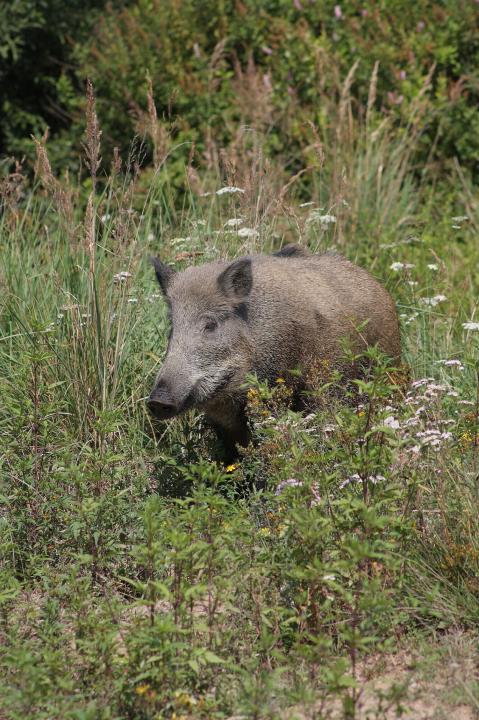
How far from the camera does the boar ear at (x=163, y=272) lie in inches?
235

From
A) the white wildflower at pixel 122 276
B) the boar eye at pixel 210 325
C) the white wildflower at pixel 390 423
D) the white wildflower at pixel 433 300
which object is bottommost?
the white wildflower at pixel 433 300

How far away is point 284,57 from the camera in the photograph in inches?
442

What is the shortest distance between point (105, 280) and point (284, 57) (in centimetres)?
586

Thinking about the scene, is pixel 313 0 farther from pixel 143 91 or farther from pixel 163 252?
pixel 163 252

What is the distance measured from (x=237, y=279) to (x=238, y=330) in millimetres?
285

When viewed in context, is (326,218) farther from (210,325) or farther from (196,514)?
(196,514)

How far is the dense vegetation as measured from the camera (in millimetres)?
3699

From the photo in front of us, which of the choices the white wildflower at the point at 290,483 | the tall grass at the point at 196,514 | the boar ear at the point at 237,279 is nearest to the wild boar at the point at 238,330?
the boar ear at the point at 237,279

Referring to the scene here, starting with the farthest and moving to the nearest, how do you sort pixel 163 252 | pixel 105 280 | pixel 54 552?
1. pixel 163 252
2. pixel 105 280
3. pixel 54 552

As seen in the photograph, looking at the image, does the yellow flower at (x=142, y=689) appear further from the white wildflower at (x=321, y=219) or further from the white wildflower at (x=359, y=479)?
the white wildflower at (x=321, y=219)

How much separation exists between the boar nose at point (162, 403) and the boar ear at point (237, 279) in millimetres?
809

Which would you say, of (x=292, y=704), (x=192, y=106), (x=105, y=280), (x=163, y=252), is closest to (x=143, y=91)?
(x=192, y=106)

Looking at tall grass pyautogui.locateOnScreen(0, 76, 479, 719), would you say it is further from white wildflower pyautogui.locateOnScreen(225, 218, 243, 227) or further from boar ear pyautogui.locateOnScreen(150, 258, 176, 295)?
boar ear pyautogui.locateOnScreen(150, 258, 176, 295)

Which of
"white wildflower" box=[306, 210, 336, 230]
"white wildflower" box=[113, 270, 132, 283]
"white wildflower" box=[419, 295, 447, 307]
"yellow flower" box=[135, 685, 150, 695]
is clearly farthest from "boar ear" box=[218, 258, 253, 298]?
"yellow flower" box=[135, 685, 150, 695]
